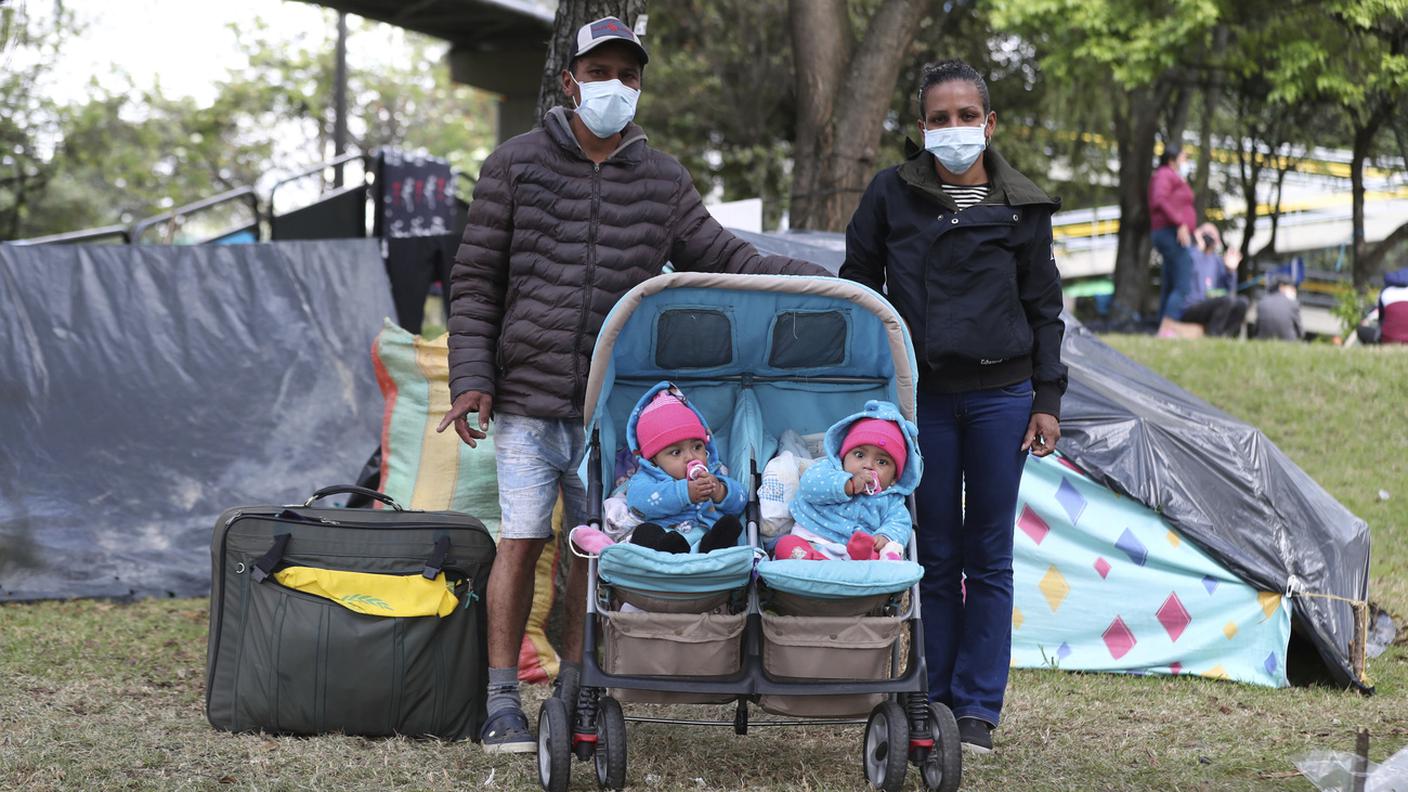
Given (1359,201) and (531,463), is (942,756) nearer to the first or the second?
(531,463)

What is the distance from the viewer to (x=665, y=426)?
381cm

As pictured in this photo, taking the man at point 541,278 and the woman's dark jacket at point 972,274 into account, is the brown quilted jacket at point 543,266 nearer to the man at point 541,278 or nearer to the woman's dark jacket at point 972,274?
the man at point 541,278

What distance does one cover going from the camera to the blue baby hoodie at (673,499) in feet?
12.3

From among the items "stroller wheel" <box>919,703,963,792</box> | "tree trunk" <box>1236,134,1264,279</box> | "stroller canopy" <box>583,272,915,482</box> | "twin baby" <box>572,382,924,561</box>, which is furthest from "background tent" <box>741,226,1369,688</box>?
"tree trunk" <box>1236,134,1264,279</box>

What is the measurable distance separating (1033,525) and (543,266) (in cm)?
256

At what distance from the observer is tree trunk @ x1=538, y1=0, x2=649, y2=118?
5.59 meters

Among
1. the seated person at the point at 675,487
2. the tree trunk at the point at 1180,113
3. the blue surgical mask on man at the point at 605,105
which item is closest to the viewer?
the seated person at the point at 675,487

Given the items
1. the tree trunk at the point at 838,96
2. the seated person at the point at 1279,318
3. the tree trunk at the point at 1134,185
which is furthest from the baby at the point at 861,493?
the tree trunk at the point at 1134,185

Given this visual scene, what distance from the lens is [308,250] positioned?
7.87m

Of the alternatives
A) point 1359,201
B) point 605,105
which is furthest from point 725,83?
point 605,105

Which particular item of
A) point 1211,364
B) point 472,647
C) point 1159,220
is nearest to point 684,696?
point 472,647

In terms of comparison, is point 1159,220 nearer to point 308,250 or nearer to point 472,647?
point 308,250

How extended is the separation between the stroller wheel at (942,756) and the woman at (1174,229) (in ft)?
34.1

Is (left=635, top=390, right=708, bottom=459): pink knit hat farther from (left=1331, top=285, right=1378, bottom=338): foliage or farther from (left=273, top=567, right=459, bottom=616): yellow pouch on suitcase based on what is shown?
(left=1331, top=285, right=1378, bottom=338): foliage
